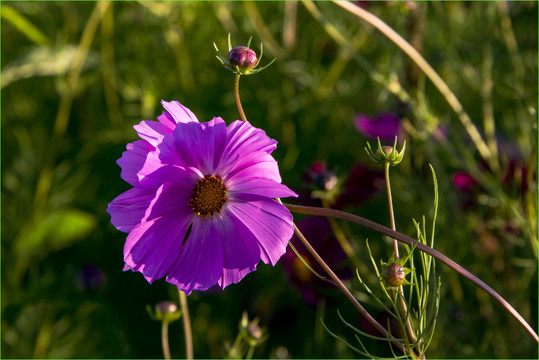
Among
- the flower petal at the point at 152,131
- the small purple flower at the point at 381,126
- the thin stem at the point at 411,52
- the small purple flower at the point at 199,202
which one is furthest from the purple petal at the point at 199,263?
the small purple flower at the point at 381,126

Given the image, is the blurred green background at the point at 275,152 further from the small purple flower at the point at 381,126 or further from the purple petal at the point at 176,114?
the purple petal at the point at 176,114

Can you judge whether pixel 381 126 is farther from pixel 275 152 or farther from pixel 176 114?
pixel 176 114

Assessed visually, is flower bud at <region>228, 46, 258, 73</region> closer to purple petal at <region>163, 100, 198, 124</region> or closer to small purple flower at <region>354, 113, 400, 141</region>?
purple petal at <region>163, 100, 198, 124</region>

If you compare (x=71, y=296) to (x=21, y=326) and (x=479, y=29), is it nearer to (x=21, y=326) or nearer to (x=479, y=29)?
(x=21, y=326)

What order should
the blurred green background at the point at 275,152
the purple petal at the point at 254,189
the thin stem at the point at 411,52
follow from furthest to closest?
the blurred green background at the point at 275,152 < the thin stem at the point at 411,52 < the purple petal at the point at 254,189

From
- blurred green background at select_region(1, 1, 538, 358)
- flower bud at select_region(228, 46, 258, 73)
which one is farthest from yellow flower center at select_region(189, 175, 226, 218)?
blurred green background at select_region(1, 1, 538, 358)

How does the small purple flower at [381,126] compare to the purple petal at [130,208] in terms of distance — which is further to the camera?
the small purple flower at [381,126]

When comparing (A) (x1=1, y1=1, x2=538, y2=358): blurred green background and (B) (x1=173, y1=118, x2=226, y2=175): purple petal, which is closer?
(B) (x1=173, y1=118, x2=226, y2=175): purple petal
